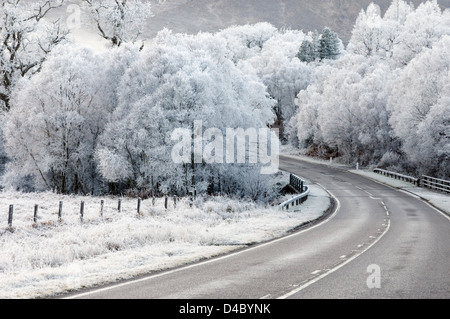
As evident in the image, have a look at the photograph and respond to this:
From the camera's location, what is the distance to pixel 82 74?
42.3 metres

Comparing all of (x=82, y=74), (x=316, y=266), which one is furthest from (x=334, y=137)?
(x=316, y=266)

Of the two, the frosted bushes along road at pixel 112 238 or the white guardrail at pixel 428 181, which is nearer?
the frosted bushes along road at pixel 112 238

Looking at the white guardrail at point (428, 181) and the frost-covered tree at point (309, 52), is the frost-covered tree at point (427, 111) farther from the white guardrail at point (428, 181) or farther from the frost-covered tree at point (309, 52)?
the frost-covered tree at point (309, 52)

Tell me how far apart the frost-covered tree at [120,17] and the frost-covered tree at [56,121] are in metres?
5.03

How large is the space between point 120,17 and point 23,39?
28.4 ft

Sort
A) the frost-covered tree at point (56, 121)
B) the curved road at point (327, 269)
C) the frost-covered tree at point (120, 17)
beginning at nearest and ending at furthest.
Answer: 1. the curved road at point (327, 269)
2. the frost-covered tree at point (56, 121)
3. the frost-covered tree at point (120, 17)

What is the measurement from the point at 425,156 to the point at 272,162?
1423cm

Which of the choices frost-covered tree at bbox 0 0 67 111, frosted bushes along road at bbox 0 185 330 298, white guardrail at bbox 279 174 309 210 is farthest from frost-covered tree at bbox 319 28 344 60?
frosted bushes along road at bbox 0 185 330 298

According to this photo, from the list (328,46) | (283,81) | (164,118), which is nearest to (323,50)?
(328,46)

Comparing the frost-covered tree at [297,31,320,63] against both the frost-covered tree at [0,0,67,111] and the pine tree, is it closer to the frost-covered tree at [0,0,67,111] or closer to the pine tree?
the pine tree

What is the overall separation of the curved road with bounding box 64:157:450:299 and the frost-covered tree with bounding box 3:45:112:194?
24521 mm

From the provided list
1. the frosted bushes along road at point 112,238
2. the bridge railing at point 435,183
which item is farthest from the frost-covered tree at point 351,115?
the frosted bushes along road at point 112,238

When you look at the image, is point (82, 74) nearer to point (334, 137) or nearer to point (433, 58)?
point (433, 58)

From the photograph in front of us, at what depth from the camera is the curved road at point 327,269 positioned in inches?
387
